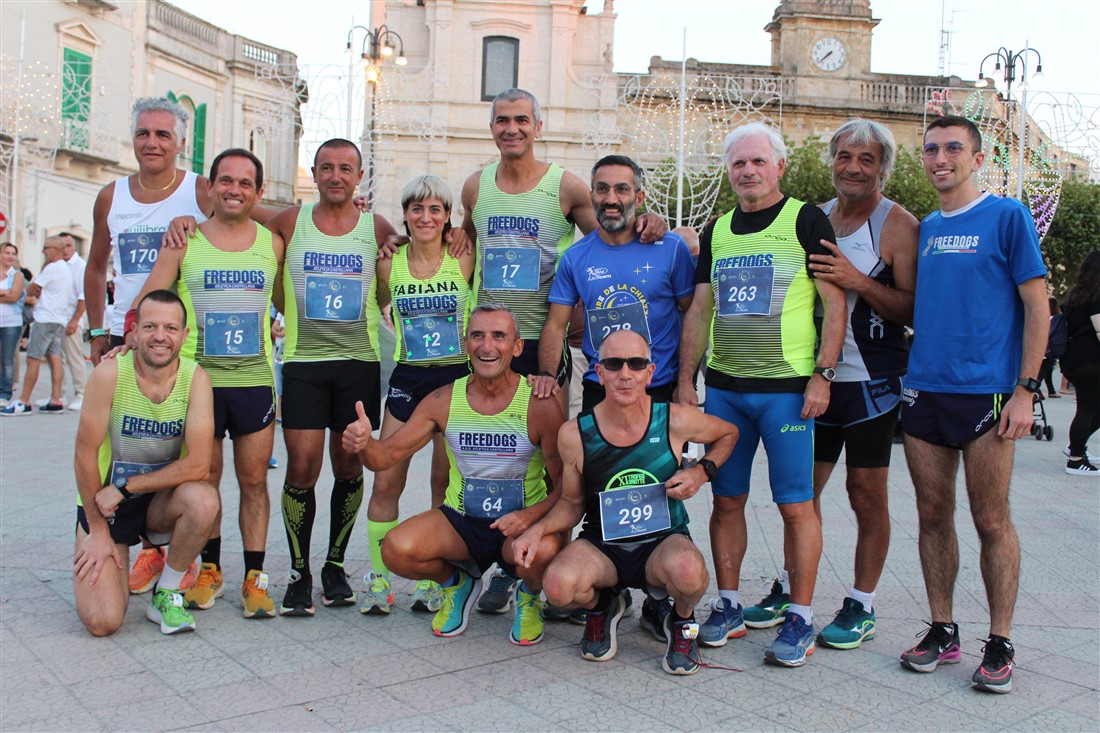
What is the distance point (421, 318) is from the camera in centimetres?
494

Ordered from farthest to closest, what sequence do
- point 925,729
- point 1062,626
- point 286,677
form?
point 1062,626, point 286,677, point 925,729

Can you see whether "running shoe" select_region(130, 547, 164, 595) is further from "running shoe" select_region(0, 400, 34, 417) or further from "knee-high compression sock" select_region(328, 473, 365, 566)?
"running shoe" select_region(0, 400, 34, 417)

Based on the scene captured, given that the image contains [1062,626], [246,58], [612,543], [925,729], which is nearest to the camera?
[925,729]

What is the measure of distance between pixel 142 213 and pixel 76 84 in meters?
25.6

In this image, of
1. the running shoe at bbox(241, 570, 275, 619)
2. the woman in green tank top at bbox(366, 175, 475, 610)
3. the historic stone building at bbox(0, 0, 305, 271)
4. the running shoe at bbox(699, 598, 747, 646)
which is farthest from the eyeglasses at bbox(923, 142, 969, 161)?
the historic stone building at bbox(0, 0, 305, 271)

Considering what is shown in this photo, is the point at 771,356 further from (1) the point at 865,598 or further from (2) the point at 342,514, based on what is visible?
(2) the point at 342,514

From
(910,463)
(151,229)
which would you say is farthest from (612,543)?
(151,229)

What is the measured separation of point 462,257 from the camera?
5.02m

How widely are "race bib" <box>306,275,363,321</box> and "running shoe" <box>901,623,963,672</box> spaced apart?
299cm

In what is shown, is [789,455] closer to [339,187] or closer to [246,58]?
[339,187]

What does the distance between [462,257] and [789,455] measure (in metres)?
1.93

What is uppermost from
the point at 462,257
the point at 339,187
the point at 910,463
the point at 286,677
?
the point at 339,187

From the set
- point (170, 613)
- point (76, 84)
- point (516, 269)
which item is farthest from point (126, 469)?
point (76, 84)

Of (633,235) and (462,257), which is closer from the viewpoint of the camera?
(633,235)
